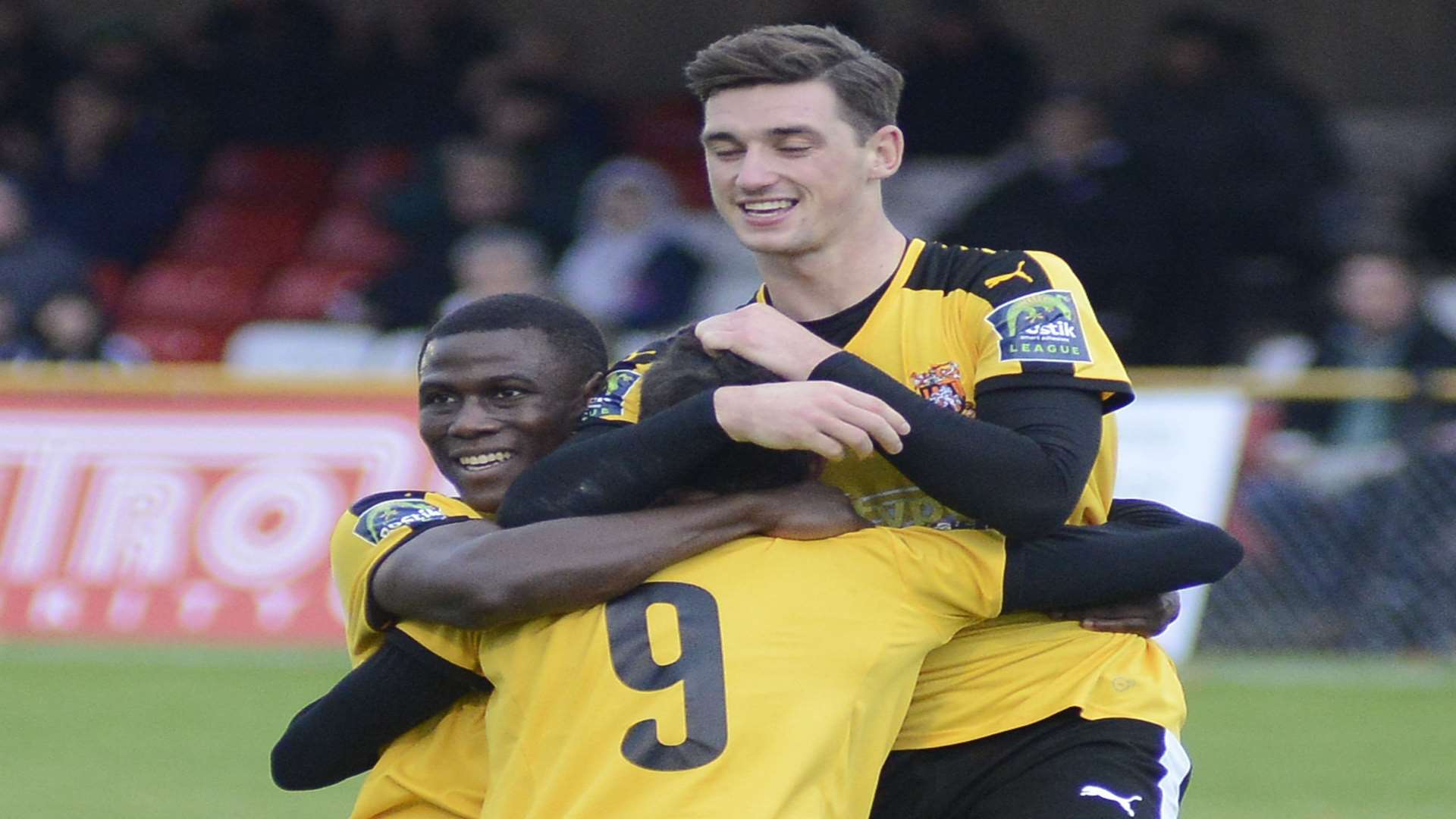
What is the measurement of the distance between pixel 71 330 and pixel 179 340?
5.66 feet

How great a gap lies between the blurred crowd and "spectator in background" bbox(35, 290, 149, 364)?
17 millimetres

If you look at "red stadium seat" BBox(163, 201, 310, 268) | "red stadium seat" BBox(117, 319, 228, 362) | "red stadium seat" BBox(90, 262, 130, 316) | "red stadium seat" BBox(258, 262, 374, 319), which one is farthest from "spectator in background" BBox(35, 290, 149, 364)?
"red stadium seat" BBox(163, 201, 310, 268)

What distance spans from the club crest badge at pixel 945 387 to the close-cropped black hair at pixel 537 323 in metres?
0.58

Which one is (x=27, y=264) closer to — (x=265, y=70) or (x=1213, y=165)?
(x=265, y=70)

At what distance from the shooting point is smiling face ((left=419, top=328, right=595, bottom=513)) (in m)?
3.84

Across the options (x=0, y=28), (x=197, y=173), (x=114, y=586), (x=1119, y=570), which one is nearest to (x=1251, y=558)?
(x=114, y=586)

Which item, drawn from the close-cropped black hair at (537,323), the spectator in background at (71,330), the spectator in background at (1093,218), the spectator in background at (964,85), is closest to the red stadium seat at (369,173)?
the spectator in background at (71,330)

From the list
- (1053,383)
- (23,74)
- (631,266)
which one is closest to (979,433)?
(1053,383)

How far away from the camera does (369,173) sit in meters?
14.0

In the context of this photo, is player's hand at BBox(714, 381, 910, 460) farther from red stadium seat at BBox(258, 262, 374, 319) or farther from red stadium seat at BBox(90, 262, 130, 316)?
red stadium seat at BBox(90, 262, 130, 316)

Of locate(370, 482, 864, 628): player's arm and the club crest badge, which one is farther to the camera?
the club crest badge

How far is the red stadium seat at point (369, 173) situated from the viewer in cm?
1384

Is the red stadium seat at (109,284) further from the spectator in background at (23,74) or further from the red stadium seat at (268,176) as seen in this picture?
the spectator in background at (23,74)

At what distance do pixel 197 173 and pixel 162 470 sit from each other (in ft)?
15.7
